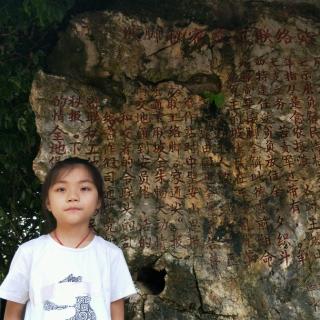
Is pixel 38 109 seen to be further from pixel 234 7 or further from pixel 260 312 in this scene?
pixel 260 312

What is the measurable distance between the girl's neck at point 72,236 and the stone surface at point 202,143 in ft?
3.50

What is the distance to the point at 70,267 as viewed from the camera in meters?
2.07

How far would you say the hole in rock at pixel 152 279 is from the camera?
3.25 m

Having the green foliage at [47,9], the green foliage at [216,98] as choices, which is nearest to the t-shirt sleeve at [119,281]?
→ the green foliage at [216,98]

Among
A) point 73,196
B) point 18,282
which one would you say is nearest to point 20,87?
point 73,196

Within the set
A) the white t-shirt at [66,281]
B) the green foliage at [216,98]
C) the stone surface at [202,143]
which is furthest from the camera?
the green foliage at [216,98]

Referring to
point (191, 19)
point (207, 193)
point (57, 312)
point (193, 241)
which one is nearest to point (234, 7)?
point (191, 19)

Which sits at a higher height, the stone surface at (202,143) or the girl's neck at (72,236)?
the stone surface at (202,143)

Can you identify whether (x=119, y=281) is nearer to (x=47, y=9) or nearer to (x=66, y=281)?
(x=66, y=281)

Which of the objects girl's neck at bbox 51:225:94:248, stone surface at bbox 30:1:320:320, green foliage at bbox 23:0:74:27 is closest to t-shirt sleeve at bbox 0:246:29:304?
girl's neck at bbox 51:225:94:248

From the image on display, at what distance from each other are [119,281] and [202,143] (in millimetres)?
1406

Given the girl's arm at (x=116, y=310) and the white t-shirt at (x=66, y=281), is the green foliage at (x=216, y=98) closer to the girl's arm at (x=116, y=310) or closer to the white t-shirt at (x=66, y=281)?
the white t-shirt at (x=66, y=281)

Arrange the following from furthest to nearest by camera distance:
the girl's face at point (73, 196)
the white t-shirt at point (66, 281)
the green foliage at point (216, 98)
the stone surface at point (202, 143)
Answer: the green foliage at point (216, 98) < the stone surface at point (202, 143) < the girl's face at point (73, 196) < the white t-shirt at point (66, 281)

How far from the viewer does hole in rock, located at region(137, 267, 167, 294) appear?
3.25m
